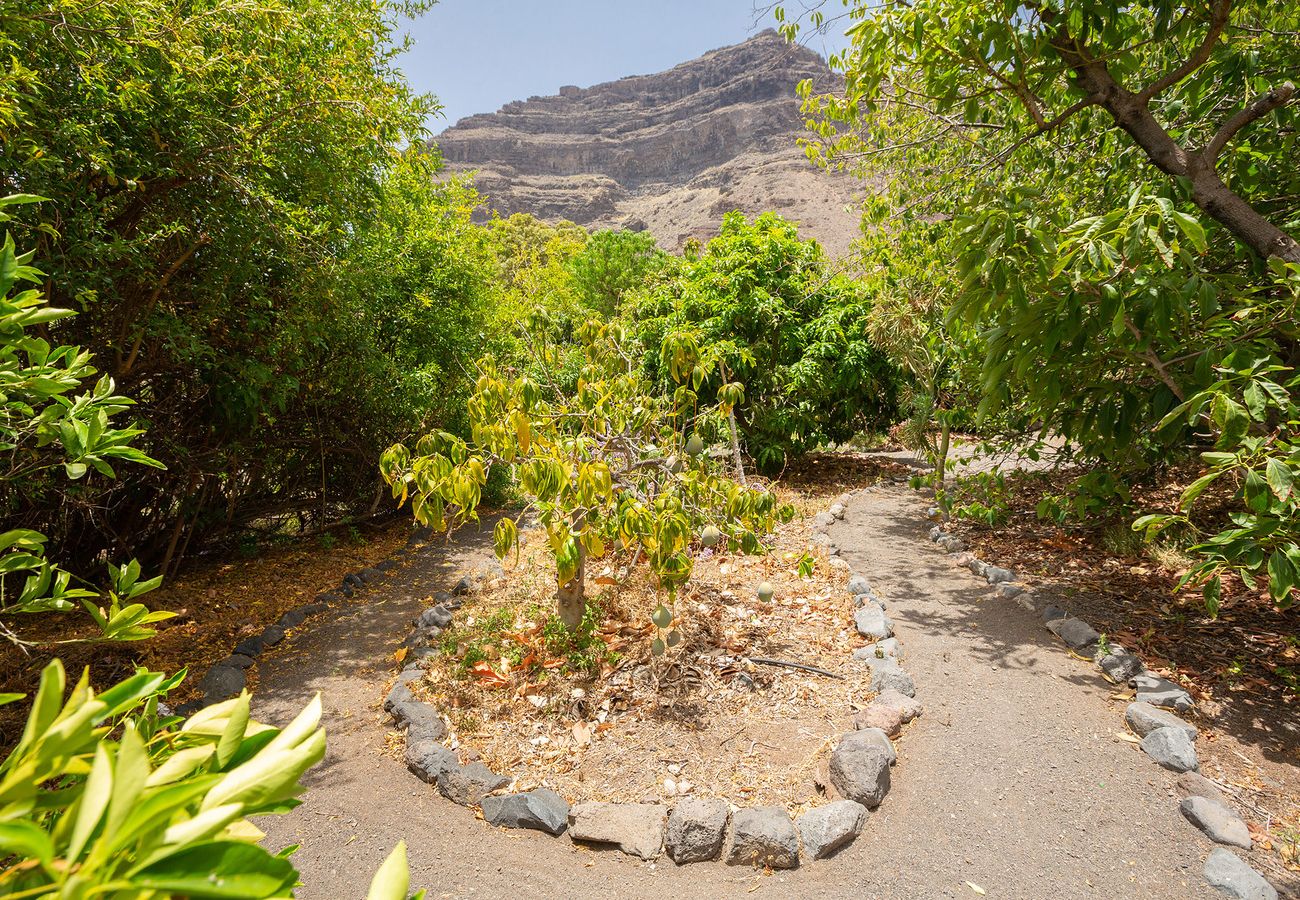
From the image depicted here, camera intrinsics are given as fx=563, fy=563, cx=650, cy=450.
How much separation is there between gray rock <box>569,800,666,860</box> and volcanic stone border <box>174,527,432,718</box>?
166 cm

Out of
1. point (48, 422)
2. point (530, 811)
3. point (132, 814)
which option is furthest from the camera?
point (530, 811)

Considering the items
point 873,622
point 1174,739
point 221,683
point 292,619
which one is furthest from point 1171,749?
point 292,619

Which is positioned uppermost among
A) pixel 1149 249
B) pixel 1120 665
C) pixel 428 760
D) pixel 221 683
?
pixel 1149 249

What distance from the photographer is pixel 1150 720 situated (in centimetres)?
268

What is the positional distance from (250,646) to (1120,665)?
18.1 feet

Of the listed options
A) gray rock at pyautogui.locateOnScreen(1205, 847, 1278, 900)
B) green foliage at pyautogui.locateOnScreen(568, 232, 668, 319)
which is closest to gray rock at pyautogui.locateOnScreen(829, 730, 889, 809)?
gray rock at pyautogui.locateOnScreen(1205, 847, 1278, 900)

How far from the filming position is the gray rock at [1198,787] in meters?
2.31

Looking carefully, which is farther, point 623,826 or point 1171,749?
point 1171,749

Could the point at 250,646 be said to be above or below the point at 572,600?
below

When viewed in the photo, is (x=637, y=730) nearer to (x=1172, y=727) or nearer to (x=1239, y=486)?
(x=1172, y=727)

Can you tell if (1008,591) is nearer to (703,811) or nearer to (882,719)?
(882,719)

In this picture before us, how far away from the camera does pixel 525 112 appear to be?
86250mm

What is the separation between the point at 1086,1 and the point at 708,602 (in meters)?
3.76

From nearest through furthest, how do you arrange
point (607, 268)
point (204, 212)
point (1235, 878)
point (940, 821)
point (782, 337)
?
point (1235, 878) → point (940, 821) → point (204, 212) → point (782, 337) → point (607, 268)
